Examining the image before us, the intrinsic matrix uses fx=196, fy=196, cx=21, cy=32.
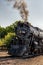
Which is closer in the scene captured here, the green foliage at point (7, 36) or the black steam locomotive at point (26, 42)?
the black steam locomotive at point (26, 42)

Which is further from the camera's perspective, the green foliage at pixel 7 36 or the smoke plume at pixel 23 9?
the green foliage at pixel 7 36

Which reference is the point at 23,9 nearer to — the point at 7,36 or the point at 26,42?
the point at 26,42

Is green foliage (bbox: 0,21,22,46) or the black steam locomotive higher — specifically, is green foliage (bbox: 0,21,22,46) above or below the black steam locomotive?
above

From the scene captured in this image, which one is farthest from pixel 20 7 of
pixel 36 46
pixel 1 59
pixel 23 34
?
pixel 1 59

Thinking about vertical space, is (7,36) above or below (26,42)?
above

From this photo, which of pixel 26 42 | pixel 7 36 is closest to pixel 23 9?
pixel 26 42

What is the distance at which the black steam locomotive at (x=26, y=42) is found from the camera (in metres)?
10.7

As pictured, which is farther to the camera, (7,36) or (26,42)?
(7,36)

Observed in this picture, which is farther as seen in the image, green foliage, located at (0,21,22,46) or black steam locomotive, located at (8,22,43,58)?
green foliage, located at (0,21,22,46)

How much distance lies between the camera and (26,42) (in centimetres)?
1091

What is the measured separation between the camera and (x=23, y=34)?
1117 centimetres

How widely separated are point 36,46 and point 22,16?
226 centimetres

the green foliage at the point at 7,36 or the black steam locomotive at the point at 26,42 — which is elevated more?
the green foliage at the point at 7,36

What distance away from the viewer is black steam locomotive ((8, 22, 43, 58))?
10.7 metres
